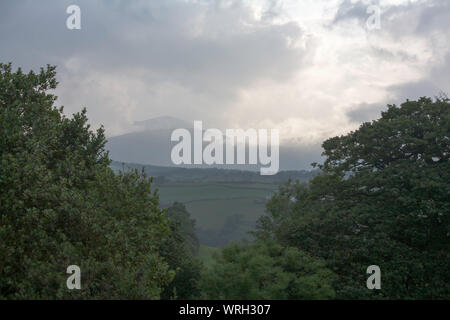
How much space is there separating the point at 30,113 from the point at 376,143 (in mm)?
27299

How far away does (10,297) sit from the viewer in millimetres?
15188

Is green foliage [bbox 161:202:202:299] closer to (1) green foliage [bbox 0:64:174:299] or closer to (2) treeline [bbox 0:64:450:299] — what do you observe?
(2) treeline [bbox 0:64:450:299]

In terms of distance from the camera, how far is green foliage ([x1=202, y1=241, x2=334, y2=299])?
1727cm

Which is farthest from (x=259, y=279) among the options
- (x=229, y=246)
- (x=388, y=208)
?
(x=388, y=208)

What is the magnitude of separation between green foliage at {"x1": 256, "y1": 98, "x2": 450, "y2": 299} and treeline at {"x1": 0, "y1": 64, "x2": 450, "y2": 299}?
0.09 meters

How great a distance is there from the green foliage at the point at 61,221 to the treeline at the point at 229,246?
0.06 metres

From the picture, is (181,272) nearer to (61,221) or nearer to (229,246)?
(229,246)

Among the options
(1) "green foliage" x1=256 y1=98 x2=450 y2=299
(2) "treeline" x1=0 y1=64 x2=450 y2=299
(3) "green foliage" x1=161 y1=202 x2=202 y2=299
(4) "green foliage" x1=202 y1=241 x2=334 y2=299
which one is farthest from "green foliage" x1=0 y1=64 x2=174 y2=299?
(1) "green foliage" x1=256 y1=98 x2=450 y2=299

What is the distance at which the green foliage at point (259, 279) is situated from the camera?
1727 centimetres

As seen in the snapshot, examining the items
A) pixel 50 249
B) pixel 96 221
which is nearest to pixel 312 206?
pixel 96 221

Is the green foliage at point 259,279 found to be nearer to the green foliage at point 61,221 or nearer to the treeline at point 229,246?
the treeline at point 229,246

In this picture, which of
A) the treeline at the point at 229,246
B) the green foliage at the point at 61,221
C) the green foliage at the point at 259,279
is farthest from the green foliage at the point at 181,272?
the green foliage at the point at 259,279

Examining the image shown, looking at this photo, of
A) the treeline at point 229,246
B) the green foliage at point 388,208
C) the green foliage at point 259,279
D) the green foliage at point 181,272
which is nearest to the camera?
the treeline at point 229,246

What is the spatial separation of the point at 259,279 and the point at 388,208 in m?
13.2
